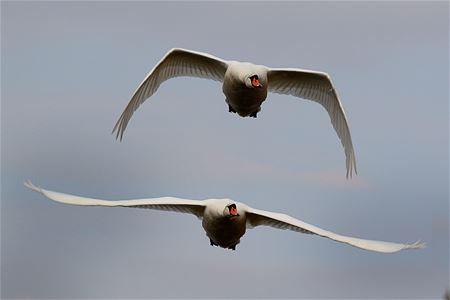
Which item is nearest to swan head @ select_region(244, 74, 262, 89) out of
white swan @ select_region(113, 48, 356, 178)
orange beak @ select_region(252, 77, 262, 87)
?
orange beak @ select_region(252, 77, 262, 87)

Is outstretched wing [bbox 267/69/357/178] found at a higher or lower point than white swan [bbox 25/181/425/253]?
higher

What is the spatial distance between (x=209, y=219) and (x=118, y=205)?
2.69 metres

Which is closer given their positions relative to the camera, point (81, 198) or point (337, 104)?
point (81, 198)

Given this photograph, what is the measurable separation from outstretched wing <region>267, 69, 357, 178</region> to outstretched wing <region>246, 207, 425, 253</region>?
370cm

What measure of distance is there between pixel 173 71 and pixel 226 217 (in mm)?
6797

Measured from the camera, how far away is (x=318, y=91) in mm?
46844

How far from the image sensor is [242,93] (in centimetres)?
4262

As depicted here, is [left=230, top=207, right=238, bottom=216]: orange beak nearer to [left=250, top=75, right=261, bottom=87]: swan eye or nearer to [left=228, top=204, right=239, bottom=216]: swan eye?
[left=228, top=204, right=239, bottom=216]: swan eye

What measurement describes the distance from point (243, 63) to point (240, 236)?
16.6 feet

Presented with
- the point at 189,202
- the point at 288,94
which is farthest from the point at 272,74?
the point at 189,202

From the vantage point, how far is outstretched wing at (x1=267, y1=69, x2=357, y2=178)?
152 ft

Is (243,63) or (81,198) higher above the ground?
(243,63)

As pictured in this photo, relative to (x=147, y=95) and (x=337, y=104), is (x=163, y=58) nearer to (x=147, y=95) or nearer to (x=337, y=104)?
Result: (x=147, y=95)

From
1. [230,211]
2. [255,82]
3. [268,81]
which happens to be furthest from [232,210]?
[268,81]
